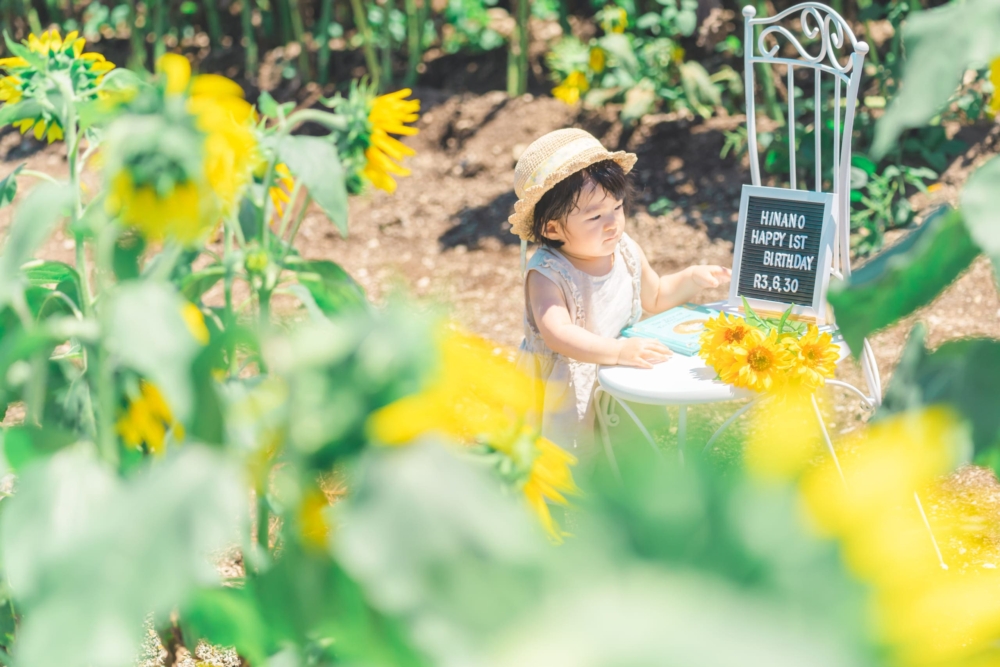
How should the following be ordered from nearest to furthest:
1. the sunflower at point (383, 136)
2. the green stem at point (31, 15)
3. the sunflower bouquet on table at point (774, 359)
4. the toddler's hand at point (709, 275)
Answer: the sunflower at point (383, 136) → the sunflower bouquet on table at point (774, 359) → the toddler's hand at point (709, 275) → the green stem at point (31, 15)

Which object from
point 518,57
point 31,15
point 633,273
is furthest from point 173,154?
point 31,15

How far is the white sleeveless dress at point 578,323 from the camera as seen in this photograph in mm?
1787

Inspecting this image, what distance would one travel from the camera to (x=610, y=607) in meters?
0.24

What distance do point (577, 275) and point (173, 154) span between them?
4.53 ft

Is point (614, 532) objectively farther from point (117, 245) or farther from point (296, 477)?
point (117, 245)

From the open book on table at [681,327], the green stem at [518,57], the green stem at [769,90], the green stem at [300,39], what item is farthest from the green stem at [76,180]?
the green stem at [300,39]

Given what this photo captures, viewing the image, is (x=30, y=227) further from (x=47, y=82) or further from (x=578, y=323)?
(x=578, y=323)

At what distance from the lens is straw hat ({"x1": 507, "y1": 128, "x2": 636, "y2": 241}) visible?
169cm

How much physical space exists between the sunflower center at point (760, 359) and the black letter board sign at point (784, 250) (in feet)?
0.95

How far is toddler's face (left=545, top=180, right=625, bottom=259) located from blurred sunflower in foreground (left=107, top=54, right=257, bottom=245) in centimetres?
125

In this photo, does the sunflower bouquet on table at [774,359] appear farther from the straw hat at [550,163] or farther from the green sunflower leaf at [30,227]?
the green sunflower leaf at [30,227]

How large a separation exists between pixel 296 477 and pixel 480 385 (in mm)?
82

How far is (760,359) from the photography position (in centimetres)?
146

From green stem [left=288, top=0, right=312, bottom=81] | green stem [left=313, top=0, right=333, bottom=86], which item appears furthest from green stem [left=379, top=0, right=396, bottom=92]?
green stem [left=288, top=0, right=312, bottom=81]
